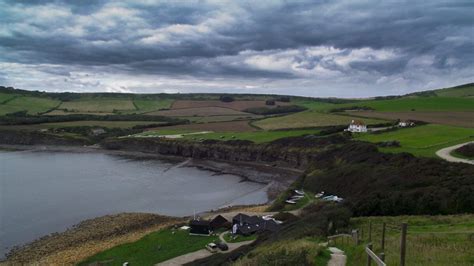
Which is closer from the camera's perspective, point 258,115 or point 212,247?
point 212,247

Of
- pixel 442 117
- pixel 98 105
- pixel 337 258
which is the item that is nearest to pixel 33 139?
pixel 98 105

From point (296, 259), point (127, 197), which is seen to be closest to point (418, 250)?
point (296, 259)

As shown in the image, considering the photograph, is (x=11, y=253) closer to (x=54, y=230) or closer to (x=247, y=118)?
(x=54, y=230)

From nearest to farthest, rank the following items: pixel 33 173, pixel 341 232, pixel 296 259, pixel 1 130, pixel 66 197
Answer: pixel 296 259, pixel 341 232, pixel 66 197, pixel 33 173, pixel 1 130

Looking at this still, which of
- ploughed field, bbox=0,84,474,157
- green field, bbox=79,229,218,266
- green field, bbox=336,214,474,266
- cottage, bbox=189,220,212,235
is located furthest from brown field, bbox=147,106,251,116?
green field, bbox=336,214,474,266

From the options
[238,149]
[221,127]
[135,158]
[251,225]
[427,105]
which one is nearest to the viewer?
[251,225]

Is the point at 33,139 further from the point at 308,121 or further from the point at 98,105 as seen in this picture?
the point at 308,121

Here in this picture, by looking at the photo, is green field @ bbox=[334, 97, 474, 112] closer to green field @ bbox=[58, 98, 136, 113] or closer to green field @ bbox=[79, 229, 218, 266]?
green field @ bbox=[79, 229, 218, 266]
